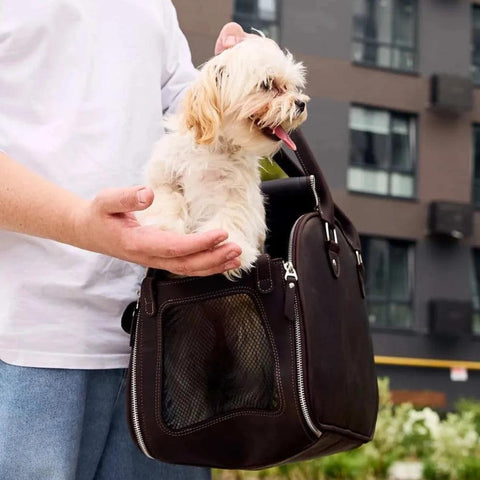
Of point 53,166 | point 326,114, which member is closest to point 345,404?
point 53,166

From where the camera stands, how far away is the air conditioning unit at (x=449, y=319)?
10398 millimetres

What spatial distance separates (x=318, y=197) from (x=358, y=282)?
15cm

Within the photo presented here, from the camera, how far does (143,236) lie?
88 centimetres

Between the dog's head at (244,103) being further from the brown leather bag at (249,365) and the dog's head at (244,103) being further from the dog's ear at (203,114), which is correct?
the brown leather bag at (249,365)

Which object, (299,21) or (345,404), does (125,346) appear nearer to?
(345,404)

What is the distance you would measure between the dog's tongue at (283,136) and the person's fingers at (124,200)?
0.34 m

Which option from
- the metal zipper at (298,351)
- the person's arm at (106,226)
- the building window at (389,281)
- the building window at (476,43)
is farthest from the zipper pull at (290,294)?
the building window at (476,43)

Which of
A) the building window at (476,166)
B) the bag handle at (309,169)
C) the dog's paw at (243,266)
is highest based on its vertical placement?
the bag handle at (309,169)

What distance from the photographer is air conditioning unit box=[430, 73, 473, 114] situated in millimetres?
10805

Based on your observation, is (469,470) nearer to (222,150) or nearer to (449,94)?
(222,150)

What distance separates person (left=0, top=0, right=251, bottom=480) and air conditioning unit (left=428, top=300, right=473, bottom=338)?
9627 mm

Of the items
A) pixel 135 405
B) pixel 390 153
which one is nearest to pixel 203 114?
pixel 135 405

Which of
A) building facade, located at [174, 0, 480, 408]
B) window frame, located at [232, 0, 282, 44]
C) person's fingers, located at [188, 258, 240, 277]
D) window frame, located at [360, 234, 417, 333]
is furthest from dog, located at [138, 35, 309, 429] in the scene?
window frame, located at [360, 234, 417, 333]

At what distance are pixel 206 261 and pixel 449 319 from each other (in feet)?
32.8
